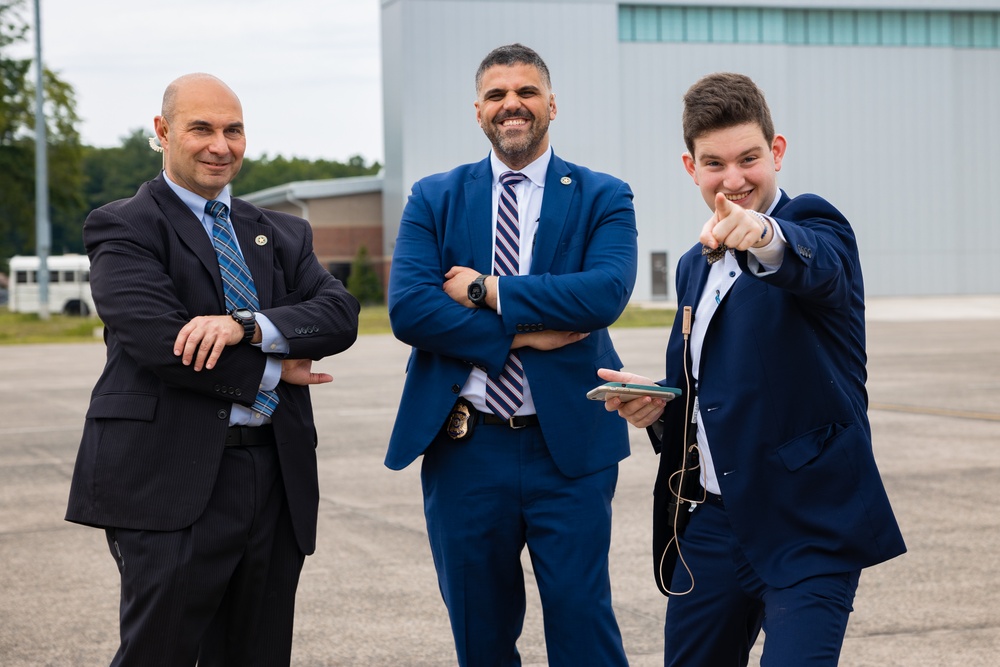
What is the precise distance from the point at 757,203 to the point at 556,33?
49.8m

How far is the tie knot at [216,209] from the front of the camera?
145 inches

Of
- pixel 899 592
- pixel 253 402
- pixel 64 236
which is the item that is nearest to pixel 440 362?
pixel 253 402

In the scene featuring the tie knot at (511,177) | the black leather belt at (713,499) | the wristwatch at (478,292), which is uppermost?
the tie knot at (511,177)

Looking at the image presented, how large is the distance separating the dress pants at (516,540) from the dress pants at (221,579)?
21.5 inches

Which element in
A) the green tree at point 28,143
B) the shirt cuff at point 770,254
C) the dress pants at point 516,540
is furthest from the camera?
the green tree at point 28,143

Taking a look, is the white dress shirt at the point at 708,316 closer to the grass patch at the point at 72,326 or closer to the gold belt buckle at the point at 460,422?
the gold belt buckle at the point at 460,422

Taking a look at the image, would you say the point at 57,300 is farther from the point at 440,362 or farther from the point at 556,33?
the point at 440,362

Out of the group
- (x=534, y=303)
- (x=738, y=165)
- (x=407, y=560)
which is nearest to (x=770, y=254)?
(x=738, y=165)

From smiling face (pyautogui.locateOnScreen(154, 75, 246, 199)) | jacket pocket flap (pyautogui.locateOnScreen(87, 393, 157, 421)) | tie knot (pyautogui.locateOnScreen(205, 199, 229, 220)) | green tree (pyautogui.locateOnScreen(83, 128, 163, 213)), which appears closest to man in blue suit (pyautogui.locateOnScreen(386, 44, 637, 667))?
tie knot (pyautogui.locateOnScreen(205, 199, 229, 220))

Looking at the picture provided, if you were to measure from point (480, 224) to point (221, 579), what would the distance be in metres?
1.47

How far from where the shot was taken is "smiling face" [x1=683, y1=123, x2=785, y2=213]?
3.17 meters

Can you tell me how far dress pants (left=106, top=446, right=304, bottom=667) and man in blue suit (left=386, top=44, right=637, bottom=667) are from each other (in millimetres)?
531

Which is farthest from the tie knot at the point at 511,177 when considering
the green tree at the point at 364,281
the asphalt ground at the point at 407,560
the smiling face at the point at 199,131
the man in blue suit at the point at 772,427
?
the green tree at the point at 364,281

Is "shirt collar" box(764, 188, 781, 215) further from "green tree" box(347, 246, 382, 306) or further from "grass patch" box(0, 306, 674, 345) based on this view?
"green tree" box(347, 246, 382, 306)
